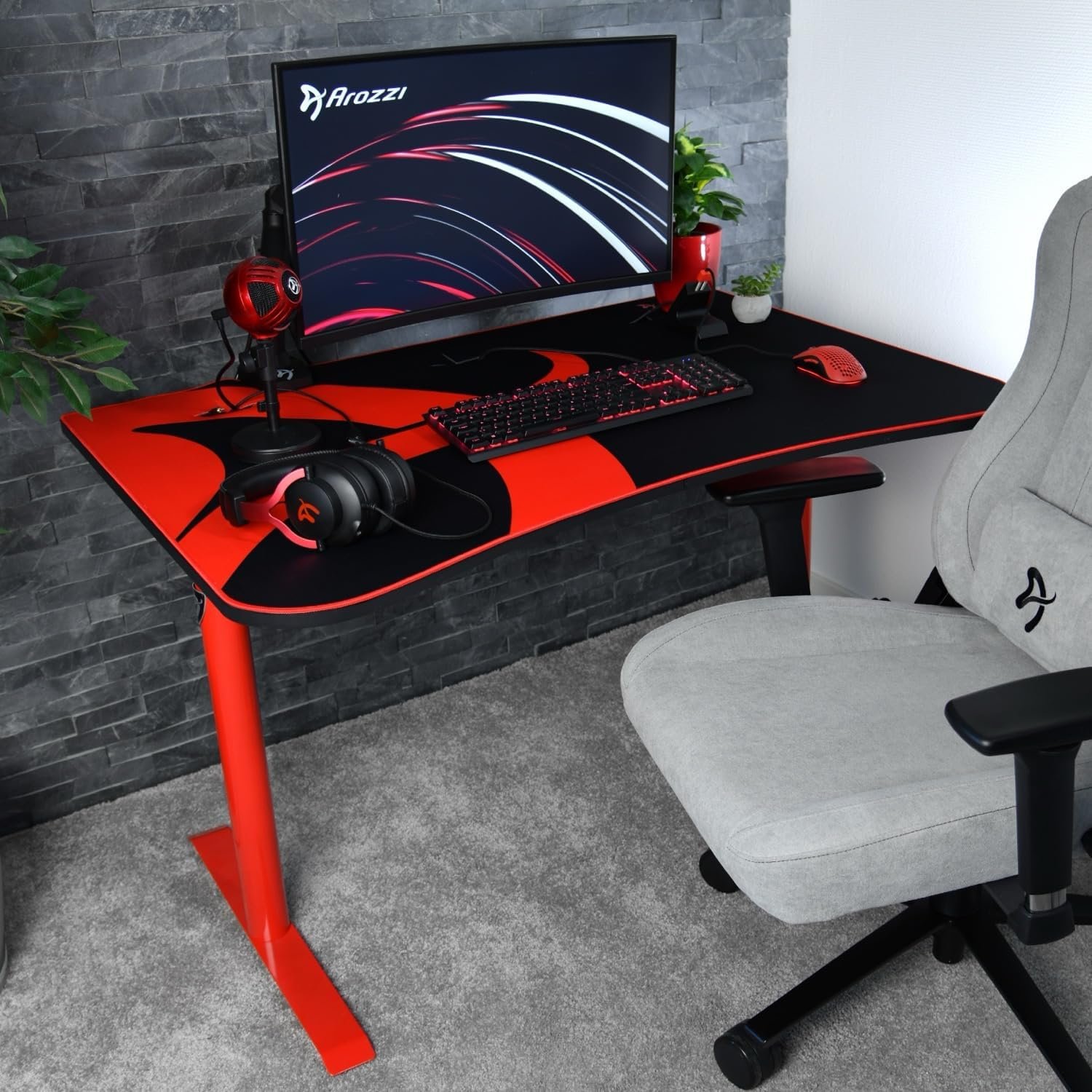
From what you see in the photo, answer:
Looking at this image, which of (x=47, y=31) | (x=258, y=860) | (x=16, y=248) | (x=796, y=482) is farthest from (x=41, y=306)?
(x=796, y=482)

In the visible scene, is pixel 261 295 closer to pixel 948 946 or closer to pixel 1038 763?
pixel 1038 763

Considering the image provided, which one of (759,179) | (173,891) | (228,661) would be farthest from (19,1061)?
(759,179)

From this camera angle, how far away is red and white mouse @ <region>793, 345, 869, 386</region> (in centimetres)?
185

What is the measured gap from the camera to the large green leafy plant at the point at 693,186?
2084 mm

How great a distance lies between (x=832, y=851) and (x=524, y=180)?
44.7 inches

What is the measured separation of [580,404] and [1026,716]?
32.4 inches

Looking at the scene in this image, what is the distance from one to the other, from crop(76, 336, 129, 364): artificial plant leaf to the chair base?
1.19 metres

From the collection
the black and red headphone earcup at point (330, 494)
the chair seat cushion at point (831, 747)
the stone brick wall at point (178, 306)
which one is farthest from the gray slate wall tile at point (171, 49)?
the chair seat cushion at point (831, 747)

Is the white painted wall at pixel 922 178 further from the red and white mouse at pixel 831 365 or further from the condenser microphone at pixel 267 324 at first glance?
the condenser microphone at pixel 267 324

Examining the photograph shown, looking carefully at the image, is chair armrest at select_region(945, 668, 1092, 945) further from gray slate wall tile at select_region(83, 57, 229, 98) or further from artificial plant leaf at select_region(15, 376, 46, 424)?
gray slate wall tile at select_region(83, 57, 229, 98)

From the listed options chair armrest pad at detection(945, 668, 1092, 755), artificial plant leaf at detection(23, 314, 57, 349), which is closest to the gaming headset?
artificial plant leaf at detection(23, 314, 57, 349)

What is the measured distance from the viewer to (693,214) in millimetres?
2107

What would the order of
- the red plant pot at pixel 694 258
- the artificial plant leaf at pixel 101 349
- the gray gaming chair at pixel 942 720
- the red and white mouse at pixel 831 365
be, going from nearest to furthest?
the gray gaming chair at pixel 942 720 → the artificial plant leaf at pixel 101 349 → the red and white mouse at pixel 831 365 → the red plant pot at pixel 694 258

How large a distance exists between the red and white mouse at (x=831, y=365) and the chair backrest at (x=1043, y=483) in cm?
29
